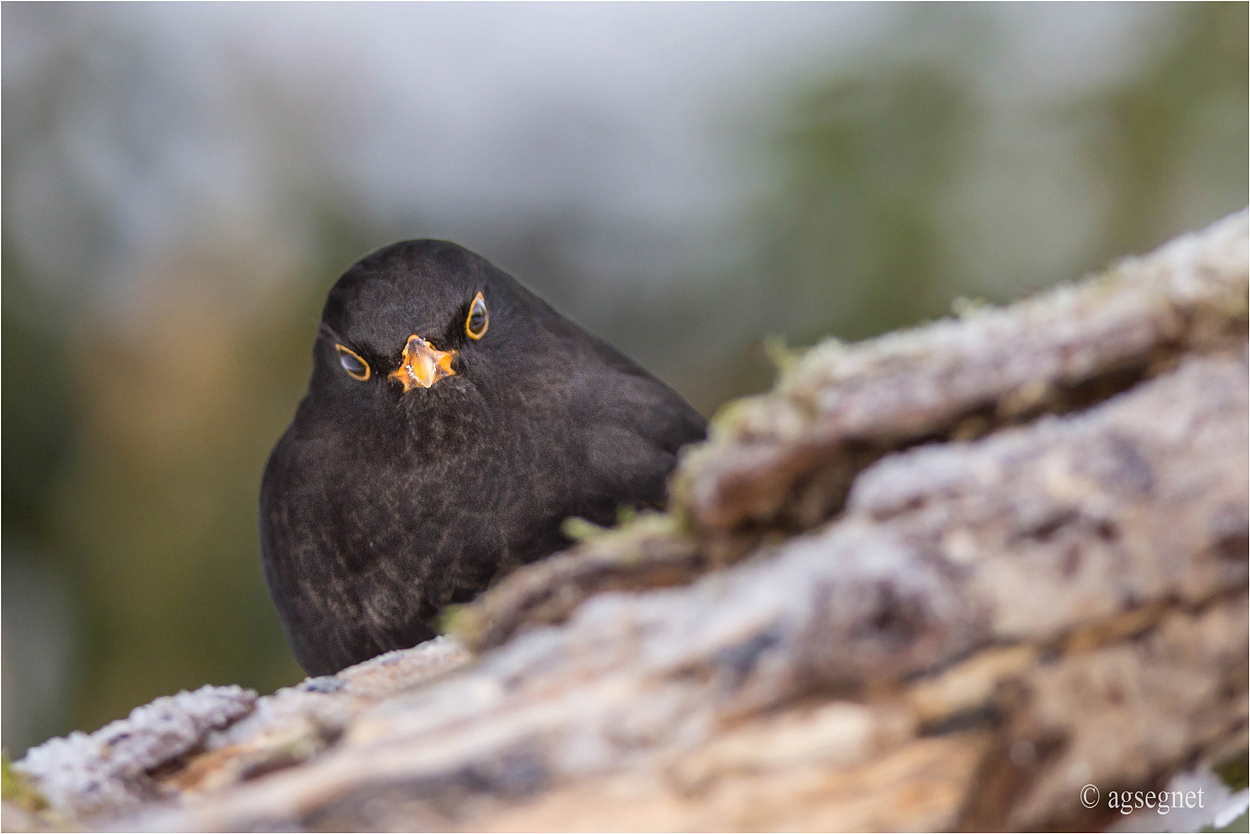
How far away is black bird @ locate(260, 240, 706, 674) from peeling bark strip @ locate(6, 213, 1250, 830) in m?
1.15

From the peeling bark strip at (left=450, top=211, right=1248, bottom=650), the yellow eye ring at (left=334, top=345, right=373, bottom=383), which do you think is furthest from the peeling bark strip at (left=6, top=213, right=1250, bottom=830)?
the yellow eye ring at (left=334, top=345, right=373, bottom=383)

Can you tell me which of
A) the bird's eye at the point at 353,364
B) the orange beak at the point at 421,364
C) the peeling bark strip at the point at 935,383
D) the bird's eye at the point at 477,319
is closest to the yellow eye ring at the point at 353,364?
the bird's eye at the point at 353,364

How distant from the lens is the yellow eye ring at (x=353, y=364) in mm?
2885

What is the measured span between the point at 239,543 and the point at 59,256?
1470 mm

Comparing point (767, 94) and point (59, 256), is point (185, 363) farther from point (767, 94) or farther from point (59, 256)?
point (767, 94)

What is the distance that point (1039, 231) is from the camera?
181 inches

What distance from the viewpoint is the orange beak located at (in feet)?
9.09

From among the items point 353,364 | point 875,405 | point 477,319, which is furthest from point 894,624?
point 353,364

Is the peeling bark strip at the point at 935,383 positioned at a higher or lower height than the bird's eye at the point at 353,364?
lower

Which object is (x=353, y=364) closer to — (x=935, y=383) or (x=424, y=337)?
(x=424, y=337)

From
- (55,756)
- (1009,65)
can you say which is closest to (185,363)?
(55,756)

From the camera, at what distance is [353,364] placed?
2.92m

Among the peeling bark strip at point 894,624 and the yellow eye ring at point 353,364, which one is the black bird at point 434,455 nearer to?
the yellow eye ring at point 353,364

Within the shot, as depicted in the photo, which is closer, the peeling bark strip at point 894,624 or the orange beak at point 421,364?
the peeling bark strip at point 894,624
